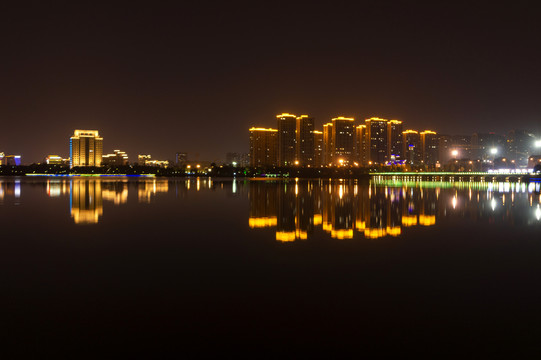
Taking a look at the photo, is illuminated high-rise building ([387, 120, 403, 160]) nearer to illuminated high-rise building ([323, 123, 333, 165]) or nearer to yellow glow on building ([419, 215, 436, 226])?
illuminated high-rise building ([323, 123, 333, 165])

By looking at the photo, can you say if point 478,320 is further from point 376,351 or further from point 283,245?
point 283,245

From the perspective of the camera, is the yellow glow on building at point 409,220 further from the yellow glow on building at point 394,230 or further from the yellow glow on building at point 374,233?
the yellow glow on building at point 374,233

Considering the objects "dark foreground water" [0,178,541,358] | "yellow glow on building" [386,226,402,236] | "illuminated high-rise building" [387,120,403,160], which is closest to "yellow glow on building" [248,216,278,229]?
"dark foreground water" [0,178,541,358]

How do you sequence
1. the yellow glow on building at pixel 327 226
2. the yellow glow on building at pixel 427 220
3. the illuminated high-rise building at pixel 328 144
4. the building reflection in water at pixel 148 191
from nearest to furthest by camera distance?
1. the yellow glow on building at pixel 327 226
2. the yellow glow on building at pixel 427 220
3. the building reflection in water at pixel 148 191
4. the illuminated high-rise building at pixel 328 144

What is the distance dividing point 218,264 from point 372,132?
619 feet

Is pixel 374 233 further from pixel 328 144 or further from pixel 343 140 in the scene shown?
pixel 328 144

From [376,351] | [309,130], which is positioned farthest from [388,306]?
[309,130]

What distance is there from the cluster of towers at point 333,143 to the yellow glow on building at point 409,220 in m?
157

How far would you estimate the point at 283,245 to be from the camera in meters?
10.3

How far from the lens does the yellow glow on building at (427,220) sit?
1475 cm

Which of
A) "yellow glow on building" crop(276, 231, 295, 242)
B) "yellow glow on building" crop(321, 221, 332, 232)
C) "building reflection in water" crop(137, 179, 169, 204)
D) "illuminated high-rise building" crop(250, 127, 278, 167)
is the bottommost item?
"yellow glow on building" crop(276, 231, 295, 242)

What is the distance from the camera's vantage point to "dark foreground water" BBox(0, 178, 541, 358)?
4680 millimetres

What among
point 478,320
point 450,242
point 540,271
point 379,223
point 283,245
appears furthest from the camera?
point 379,223

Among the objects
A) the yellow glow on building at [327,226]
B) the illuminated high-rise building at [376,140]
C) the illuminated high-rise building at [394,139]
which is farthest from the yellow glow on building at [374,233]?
the illuminated high-rise building at [394,139]
